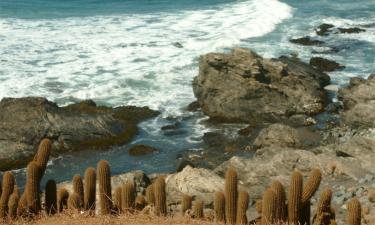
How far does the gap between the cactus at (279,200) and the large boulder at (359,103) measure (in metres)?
14.2

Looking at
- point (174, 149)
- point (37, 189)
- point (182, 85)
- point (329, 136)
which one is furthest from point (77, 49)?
point (37, 189)

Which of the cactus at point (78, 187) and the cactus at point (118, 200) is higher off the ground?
the cactus at point (78, 187)

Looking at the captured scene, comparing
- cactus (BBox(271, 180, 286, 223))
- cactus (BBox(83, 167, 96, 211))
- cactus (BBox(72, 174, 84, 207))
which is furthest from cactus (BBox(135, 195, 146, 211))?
cactus (BBox(271, 180, 286, 223))

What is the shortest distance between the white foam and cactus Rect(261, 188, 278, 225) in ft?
56.0

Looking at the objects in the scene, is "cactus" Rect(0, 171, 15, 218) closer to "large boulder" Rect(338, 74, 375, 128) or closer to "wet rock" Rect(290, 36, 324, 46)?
"large boulder" Rect(338, 74, 375, 128)

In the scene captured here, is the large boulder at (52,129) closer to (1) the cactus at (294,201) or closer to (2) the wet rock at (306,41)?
(1) the cactus at (294,201)

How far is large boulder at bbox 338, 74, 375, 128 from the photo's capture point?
25.8 meters

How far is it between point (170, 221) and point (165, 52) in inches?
1071

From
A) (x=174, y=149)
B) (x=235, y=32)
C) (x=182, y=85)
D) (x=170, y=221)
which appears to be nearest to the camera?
(x=170, y=221)

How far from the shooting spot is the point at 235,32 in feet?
148

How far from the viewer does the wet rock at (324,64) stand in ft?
113

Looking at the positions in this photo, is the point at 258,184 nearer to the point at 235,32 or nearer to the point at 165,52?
the point at 165,52

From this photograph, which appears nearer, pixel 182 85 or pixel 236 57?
pixel 236 57

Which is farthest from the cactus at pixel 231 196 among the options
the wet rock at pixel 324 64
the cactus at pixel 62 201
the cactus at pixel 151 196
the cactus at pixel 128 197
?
the wet rock at pixel 324 64
